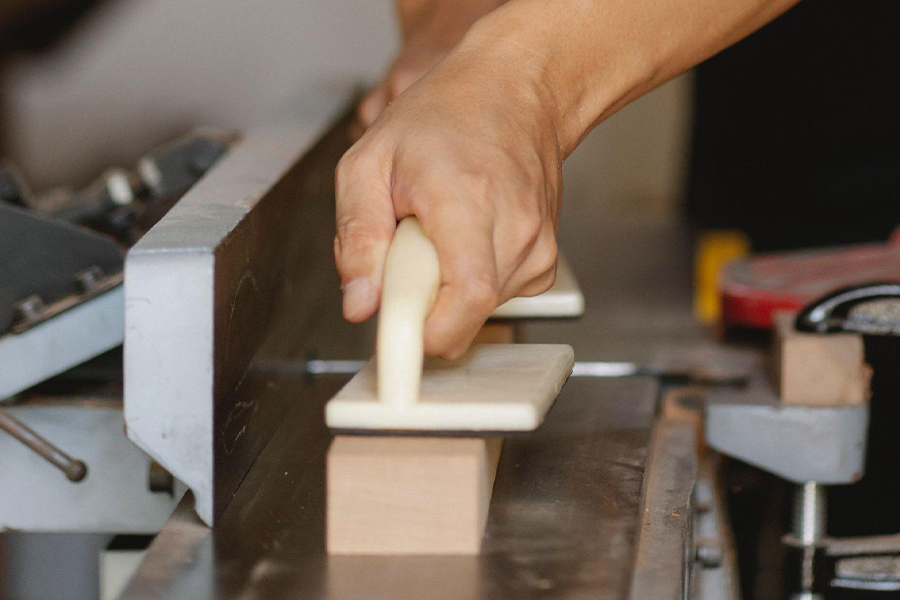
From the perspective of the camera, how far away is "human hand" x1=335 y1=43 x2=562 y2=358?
57 cm

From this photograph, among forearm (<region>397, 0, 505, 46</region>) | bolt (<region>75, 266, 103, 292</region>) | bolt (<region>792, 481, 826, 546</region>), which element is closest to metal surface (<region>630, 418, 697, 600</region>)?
bolt (<region>792, 481, 826, 546</region>)

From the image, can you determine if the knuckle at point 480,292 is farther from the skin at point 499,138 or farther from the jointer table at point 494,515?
the jointer table at point 494,515

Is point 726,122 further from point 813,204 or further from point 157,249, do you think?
point 157,249

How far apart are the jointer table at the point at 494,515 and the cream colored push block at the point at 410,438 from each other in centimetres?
1

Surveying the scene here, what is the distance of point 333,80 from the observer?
5.29 feet

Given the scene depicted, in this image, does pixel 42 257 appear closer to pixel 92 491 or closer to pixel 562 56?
pixel 92 491

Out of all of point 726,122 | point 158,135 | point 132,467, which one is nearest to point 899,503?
point 132,467

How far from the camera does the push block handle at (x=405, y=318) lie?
0.56 meters

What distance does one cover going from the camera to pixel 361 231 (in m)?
0.61

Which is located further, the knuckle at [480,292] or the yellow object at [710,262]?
the yellow object at [710,262]

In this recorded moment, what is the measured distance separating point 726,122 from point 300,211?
2289 millimetres

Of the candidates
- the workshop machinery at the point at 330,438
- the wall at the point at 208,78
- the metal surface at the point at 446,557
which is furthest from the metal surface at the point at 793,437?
the wall at the point at 208,78

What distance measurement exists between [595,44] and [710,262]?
1.30 m

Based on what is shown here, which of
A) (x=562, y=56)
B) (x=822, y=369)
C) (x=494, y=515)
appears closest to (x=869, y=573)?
(x=822, y=369)
